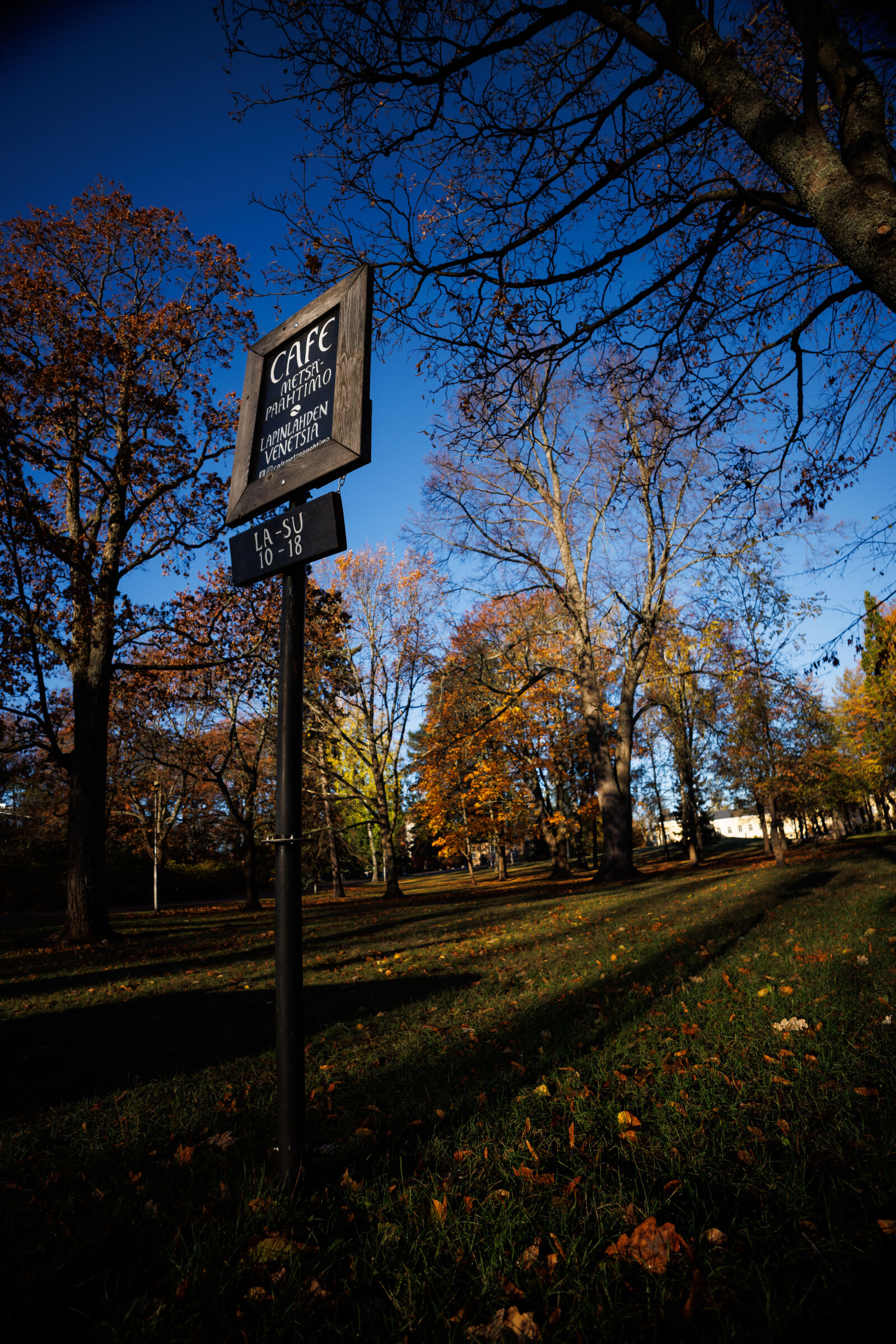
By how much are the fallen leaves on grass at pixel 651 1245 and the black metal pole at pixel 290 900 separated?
1.24 metres

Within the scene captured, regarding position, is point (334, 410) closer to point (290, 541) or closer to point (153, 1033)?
point (290, 541)

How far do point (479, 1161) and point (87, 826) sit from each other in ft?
38.5

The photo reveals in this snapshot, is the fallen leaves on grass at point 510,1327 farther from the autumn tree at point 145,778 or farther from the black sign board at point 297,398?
the autumn tree at point 145,778

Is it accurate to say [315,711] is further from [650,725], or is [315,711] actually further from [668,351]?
[650,725]

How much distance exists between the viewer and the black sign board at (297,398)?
2941 millimetres

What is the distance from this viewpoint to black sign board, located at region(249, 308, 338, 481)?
2941 mm

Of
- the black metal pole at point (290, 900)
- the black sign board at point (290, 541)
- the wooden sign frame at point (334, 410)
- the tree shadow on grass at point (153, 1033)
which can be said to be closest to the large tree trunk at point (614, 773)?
the tree shadow on grass at point (153, 1033)

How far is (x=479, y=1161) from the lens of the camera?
8.29 ft

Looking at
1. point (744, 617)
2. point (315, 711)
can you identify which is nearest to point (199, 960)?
point (315, 711)

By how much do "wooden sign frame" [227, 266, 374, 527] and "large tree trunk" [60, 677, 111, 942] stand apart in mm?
10566

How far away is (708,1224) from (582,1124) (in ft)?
2.75

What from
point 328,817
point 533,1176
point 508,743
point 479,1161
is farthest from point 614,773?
point 533,1176

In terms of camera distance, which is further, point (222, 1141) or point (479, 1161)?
point (222, 1141)

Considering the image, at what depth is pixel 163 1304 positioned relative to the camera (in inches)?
68.9
